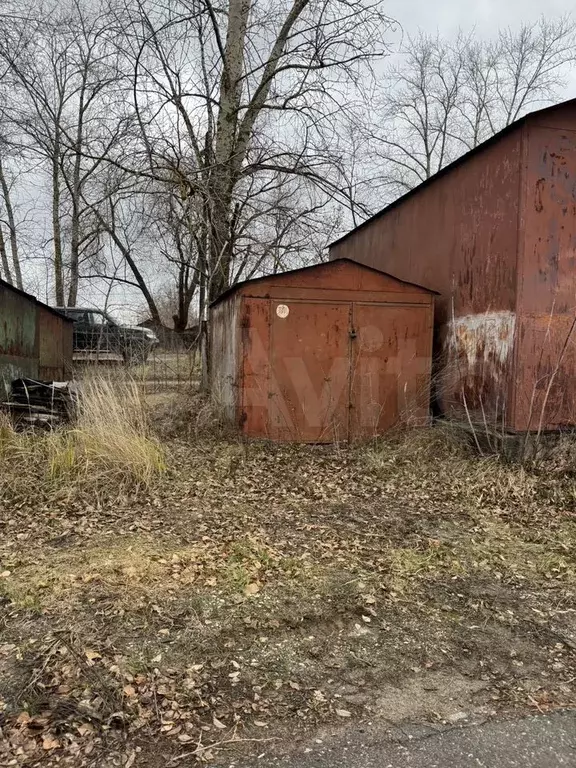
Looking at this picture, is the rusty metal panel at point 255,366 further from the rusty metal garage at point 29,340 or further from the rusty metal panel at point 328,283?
the rusty metal garage at point 29,340

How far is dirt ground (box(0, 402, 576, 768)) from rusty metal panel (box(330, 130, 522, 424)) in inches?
60.1

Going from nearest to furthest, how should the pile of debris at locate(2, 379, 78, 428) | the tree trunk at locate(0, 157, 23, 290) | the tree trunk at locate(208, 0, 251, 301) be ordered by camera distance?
the pile of debris at locate(2, 379, 78, 428) < the tree trunk at locate(208, 0, 251, 301) < the tree trunk at locate(0, 157, 23, 290)

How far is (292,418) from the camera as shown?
24.2 ft

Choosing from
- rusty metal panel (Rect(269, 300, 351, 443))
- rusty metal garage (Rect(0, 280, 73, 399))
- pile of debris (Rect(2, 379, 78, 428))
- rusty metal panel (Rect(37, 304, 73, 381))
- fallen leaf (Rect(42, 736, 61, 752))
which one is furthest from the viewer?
rusty metal panel (Rect(37, 304, 73, 381))

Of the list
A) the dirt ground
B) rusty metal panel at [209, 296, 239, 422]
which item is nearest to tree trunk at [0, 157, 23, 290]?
rusty metal panel at [209, 296, 239, 422]

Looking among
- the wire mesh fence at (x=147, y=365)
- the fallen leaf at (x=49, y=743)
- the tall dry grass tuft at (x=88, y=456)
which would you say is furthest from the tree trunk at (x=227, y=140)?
the fallen leaf at (x=49, y=743)

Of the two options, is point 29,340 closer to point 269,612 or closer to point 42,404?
point 42,404

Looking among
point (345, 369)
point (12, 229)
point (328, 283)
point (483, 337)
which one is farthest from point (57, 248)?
point (483, 337)

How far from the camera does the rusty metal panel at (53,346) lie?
11.0 meters

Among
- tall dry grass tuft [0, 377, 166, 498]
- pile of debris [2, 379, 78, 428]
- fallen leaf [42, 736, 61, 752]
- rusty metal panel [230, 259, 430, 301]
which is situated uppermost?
rusty metal panel [230, 259, 430, 301]

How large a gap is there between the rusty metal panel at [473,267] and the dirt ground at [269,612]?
60.1 inches

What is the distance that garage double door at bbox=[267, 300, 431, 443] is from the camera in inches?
288

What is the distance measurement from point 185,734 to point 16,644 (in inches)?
44.8

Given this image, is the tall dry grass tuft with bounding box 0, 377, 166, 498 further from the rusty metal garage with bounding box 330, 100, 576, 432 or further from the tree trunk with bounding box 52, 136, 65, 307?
the tree trunk with bounding box 52, 136, 65, 307
